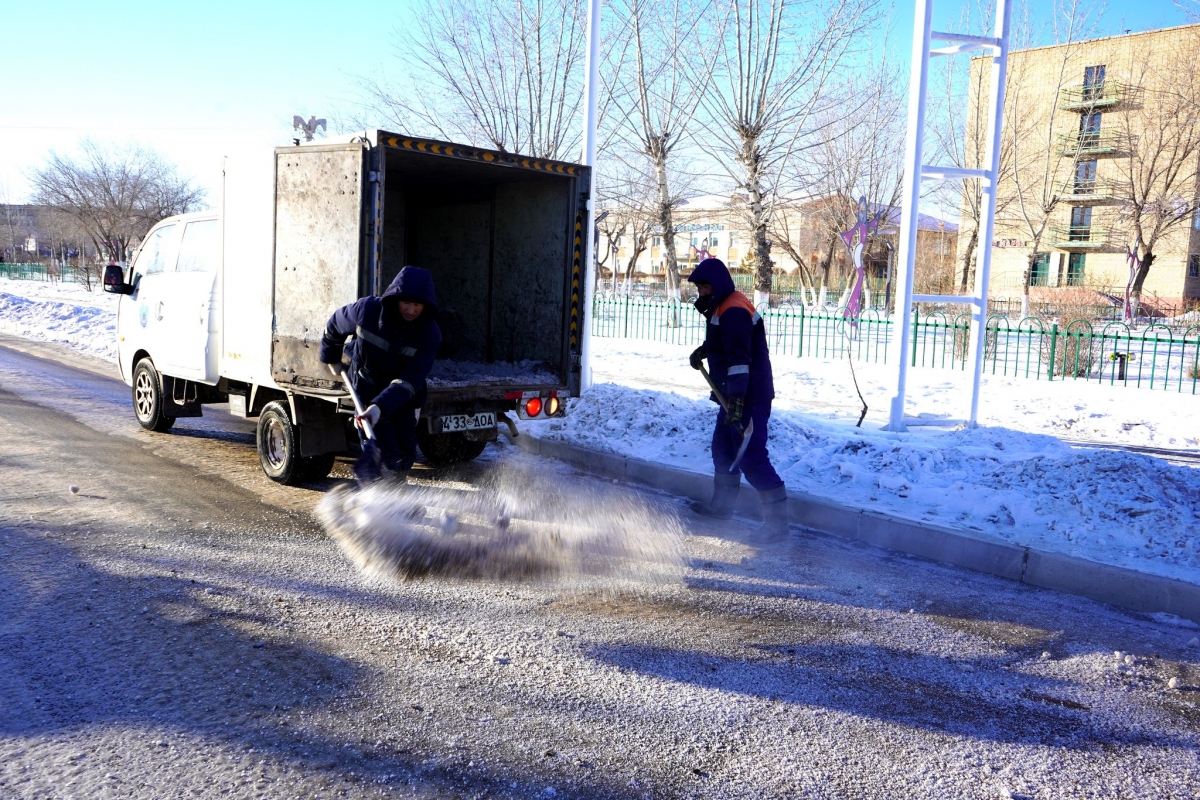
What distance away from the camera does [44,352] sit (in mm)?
16578

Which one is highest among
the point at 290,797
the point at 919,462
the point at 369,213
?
the point at 369,213

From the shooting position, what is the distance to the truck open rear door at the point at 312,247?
20.1 ft

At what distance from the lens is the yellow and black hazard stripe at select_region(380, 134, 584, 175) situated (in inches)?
242

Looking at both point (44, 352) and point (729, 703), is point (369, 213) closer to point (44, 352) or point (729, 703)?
point (729, 703)

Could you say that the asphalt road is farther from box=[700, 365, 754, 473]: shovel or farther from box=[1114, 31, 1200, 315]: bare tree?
box=[1114, 31, 1200, 315]: bare tree

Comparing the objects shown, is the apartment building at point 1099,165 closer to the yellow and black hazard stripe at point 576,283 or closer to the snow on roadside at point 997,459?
the snow on roadside at point 997,459

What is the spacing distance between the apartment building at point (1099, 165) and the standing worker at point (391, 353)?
26.7m

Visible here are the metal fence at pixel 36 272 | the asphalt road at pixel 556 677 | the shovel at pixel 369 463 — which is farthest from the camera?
the metal fence at pixel 36 272

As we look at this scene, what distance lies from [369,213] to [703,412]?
4.05 m

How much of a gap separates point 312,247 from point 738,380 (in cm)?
312

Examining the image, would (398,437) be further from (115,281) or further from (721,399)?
(115,281)

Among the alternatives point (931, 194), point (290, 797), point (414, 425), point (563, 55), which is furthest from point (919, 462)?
point (931, 194)

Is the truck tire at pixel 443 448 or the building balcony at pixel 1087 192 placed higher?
the building balcony at pixel 1087 192

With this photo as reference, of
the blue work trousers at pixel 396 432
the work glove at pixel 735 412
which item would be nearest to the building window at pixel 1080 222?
the work glove at pixel 735 412
